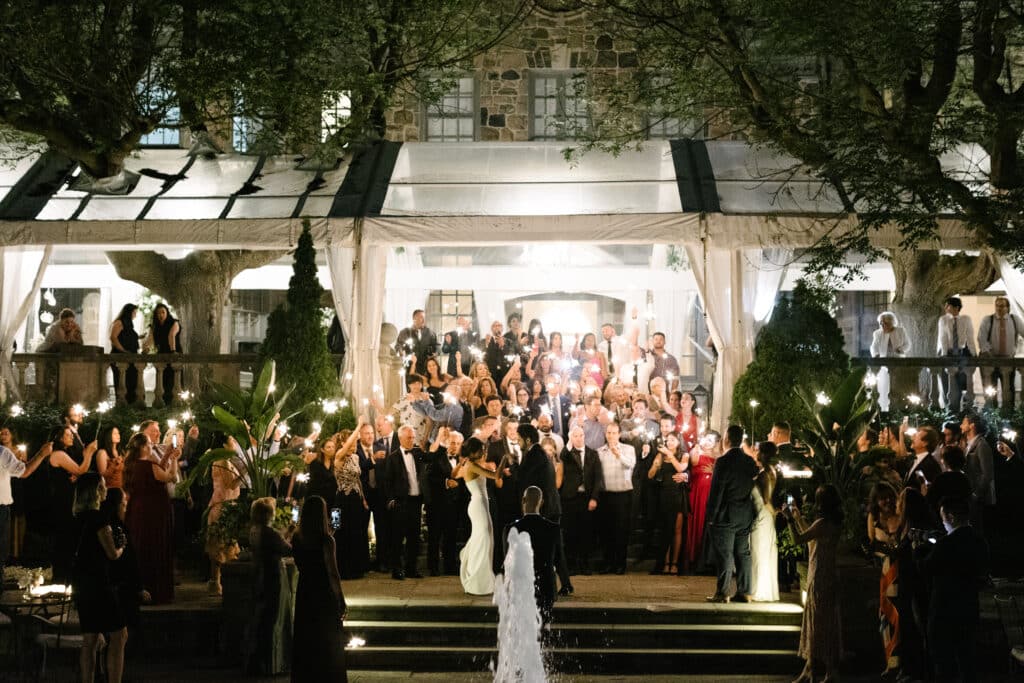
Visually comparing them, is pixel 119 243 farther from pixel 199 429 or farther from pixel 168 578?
pixel 168 578

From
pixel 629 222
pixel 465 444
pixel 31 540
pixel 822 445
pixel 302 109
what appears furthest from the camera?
pixel 302 109

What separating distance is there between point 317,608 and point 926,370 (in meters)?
10.9

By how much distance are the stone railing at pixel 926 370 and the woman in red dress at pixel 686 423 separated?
2.42m

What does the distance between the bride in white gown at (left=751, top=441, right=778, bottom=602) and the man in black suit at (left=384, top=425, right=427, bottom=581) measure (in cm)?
368

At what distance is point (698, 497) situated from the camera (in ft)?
45.9

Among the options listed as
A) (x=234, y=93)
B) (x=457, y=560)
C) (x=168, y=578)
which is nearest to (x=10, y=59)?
(x=234, y=93)

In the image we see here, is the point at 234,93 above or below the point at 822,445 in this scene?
above

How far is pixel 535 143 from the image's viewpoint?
20312 millimetres

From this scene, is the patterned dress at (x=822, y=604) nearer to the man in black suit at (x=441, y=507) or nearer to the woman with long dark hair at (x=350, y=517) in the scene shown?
the man in black suit at (x=441, y=507)

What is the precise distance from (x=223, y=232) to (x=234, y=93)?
1.94 m

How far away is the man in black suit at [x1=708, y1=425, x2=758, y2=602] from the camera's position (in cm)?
1246

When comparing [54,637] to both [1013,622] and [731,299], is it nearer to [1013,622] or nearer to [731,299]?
[1013,622]

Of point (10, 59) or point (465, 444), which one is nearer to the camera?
point (465, 444)

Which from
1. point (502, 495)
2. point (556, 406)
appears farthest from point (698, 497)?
point (556, 406)
